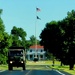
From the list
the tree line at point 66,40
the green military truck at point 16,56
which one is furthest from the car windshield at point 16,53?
the tree line at point 66,40

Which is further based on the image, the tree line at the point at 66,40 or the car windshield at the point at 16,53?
the tree line at the point at 66,40

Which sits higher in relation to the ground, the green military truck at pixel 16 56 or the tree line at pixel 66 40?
the tree line at pixel 66 40

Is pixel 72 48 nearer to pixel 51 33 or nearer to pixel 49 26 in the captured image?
pixel 51 33

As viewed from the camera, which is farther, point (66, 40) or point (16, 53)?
point (66, 40)

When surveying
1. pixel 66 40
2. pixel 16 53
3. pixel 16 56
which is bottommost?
pixel 16 56

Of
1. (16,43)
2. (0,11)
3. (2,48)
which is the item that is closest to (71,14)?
(0,11)

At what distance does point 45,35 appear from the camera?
273 feet

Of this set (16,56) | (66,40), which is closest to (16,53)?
(16,56)

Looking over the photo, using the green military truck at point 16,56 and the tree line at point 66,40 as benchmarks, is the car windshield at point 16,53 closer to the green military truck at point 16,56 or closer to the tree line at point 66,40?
the green military truck at point 16,56

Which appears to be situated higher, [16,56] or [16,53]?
[16,53]

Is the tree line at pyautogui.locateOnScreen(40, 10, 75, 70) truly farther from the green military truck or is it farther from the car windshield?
the car windshield

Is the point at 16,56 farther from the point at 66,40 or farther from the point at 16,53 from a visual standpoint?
the point at 66,40

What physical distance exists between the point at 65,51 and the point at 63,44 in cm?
168

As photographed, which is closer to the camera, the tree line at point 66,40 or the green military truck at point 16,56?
the green military truck at point 16,56
